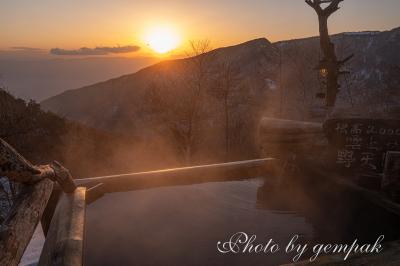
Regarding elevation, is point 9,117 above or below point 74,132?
above

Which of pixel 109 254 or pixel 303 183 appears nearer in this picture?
pixel 109 254

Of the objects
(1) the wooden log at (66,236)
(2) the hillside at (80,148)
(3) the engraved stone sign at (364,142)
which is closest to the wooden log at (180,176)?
(1) the wooden log at (66,236)

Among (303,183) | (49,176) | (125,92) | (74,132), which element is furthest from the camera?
(125,92)

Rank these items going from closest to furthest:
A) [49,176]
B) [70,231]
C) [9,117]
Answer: [70,231] → [49,176] → [9,117]

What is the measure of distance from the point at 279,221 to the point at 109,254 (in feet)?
8.82

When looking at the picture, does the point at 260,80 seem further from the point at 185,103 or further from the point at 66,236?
the point at 66,236

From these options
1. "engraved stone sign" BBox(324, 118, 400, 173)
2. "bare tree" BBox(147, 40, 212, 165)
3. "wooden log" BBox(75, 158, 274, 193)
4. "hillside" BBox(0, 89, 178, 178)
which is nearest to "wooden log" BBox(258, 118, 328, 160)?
"wooden log" BBox(75, 158, 274, 193)

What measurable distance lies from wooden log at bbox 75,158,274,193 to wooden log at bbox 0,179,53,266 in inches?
92.8

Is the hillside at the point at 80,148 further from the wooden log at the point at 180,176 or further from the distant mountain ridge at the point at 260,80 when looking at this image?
the distant mountain ridge at the point at 260,80

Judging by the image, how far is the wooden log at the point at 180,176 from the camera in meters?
6.55

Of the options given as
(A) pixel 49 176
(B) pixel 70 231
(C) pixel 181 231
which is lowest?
(C) pixel 181 231

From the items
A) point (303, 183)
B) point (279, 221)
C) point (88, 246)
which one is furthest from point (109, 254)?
point (303, 183)

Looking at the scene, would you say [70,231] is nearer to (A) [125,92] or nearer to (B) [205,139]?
(B) [205,139]

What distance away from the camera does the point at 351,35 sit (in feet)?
259
